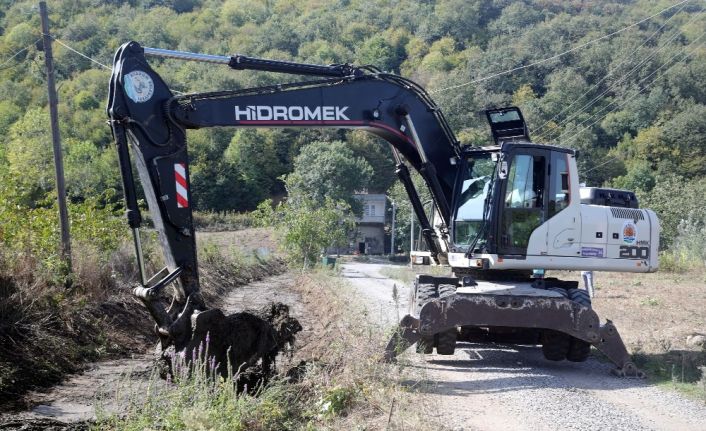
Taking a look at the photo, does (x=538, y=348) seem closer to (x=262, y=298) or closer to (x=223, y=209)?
(x=262, y=298)

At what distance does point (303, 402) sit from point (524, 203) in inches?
194

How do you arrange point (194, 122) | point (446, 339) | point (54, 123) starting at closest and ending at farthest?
point (194, 122), point (446, 339), point (54, 123)

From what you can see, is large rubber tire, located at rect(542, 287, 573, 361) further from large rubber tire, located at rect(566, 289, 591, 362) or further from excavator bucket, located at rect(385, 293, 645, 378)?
excavator bucket, located at rect(385, 293, 645, 378)

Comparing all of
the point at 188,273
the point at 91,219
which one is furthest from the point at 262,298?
the point at 188,273

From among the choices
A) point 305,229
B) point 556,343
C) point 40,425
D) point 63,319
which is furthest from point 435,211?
point 305,229

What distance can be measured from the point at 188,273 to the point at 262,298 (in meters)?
15.5

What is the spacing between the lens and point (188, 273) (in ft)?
30.5

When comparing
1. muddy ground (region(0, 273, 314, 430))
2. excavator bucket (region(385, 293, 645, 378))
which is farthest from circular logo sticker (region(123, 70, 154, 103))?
excavator bucket (region(385, 293, 645, 378))

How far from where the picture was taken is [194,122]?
9.71 metres

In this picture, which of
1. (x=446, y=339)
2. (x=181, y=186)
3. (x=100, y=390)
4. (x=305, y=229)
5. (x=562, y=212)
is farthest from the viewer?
(x=305, y=229)

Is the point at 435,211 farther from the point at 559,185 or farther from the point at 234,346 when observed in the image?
the point at 234,346

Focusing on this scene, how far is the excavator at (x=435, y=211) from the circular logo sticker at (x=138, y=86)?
0.04 ft

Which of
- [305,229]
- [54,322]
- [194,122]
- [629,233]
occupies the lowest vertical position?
[54,322]

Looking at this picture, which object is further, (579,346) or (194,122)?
(579,346)
